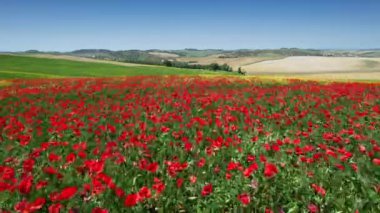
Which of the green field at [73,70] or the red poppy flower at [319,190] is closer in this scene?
the red poppy flower at [319,190]

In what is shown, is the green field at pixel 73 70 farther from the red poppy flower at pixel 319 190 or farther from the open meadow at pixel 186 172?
the red poppy flower at pixel 319 190

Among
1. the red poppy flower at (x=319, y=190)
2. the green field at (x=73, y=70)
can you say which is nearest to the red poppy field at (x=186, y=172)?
the red poppy flower at (x=319, y=190)

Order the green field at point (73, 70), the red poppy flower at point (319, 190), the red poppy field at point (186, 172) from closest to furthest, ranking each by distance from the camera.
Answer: the red poppy field at point (186, 172) → the red poppy flower at point (319, 190) → the green field at point (73, 70)

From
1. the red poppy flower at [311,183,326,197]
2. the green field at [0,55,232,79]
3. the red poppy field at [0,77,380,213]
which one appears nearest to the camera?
the red poppy field at [0,77,380,213]

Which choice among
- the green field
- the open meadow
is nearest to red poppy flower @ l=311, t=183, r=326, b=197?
the open meadow

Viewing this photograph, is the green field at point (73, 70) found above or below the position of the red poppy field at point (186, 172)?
below

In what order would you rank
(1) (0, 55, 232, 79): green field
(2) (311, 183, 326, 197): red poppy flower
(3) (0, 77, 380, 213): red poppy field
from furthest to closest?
(1) (0, 55, 232, 79): green field → (2) (311, 183, 326, 197): red poppy flower → (3) (0, 77, 380, 213): red poppy field

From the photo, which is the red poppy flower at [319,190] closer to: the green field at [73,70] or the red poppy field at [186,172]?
the red poppy field at [186,172]

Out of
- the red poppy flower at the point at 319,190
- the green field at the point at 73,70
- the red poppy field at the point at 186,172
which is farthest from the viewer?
the green field at the point at 73,70

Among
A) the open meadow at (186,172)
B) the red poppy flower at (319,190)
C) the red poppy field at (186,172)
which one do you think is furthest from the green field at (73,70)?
the red poppy flower at (319,190)

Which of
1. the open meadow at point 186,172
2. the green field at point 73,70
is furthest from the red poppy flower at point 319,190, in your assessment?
the green field at point 73,70

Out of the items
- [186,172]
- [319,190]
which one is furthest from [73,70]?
[319,190]

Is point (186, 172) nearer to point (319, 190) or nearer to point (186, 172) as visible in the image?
point (186, 172)

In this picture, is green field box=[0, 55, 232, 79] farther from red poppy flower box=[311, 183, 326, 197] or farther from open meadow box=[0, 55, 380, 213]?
red poppy flower box=[311, 183, 326, 197]
